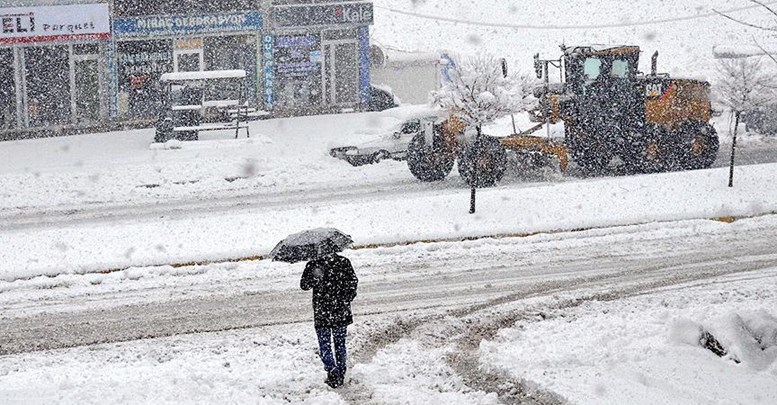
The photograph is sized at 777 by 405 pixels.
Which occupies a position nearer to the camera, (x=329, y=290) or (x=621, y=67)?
(x=329, y=290)

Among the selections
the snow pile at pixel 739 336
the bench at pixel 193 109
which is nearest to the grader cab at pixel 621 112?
the bench at pixel 193 109

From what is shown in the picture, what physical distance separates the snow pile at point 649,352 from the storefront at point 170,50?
24.3 metres

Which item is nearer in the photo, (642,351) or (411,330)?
(642,351)

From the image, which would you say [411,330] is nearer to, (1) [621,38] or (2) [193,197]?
(2) [193,197]

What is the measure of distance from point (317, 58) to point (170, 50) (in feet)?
16.8

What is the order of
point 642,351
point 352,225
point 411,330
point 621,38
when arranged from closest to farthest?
point 642,351, point 411,330, point 352,225, point 621,38

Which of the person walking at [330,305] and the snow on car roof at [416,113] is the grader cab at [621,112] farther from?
the person walking at [330,305]

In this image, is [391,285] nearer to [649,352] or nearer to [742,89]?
[649,352]

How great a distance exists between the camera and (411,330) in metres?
12.1

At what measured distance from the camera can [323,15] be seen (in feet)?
119

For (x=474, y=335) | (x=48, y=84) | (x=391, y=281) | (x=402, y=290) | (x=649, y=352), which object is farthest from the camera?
(x=48, y=84)

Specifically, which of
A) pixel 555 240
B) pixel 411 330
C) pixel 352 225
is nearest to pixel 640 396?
pixel 411 330

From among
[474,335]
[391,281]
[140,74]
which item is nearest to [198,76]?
[140,74]

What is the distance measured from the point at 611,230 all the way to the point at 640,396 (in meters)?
7.96
